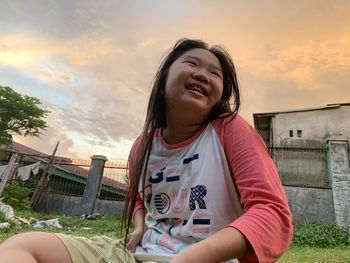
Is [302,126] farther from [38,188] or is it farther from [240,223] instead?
[240,223]

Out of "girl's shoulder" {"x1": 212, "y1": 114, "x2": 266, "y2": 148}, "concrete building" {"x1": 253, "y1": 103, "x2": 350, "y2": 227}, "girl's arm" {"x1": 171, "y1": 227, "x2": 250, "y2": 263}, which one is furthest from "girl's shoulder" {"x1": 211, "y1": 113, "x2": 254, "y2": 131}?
→ "concrete building" {"x1": 253, "y1": 103, "x2": 350, "y2": 227}

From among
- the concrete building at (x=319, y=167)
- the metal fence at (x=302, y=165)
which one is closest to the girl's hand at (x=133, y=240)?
the concrete building at (x=319, y=167)

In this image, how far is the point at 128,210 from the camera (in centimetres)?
144

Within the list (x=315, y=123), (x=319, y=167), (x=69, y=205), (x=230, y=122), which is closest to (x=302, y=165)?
(x=319, y=167)

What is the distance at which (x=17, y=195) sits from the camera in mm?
9648

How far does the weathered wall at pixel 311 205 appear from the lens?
759cm

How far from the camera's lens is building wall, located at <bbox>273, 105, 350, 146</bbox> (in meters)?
11.2

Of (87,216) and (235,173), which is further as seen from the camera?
(87,216)

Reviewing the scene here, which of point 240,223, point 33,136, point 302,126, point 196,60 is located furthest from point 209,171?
point 33,136

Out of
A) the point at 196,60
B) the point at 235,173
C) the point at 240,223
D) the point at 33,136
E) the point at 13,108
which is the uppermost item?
the point at 13,108

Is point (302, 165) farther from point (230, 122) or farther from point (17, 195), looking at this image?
point (230, 122)

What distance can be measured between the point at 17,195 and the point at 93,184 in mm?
2249

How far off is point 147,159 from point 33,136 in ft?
46.2

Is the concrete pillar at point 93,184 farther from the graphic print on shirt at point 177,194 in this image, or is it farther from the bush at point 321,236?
the graphic print on shirt at point 177,194
